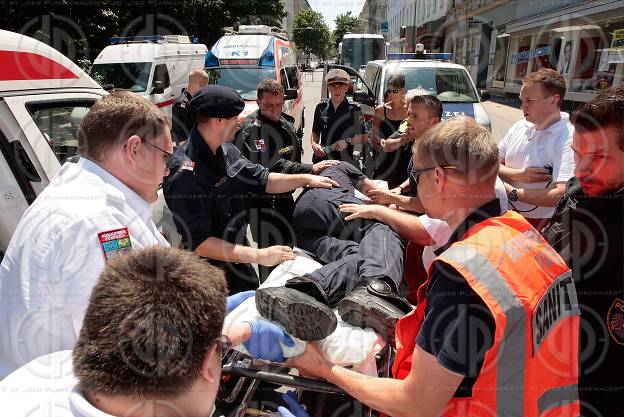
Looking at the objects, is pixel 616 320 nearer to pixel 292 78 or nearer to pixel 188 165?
pixel 188 165

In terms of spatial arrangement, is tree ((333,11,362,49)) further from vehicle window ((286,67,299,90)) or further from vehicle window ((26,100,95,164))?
vehicle window ((26,100,95,164))

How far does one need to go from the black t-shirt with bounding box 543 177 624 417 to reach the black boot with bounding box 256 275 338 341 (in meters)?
1.00

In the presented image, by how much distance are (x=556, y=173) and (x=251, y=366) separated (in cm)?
232

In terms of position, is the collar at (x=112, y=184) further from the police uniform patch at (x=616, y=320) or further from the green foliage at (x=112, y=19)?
the green foliage at (x=112, y=19)

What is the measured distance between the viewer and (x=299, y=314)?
5.80 feet

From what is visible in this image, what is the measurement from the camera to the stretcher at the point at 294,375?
1731 mm

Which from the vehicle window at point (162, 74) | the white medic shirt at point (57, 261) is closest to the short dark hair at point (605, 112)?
the white medic shirt at point (57, 261)

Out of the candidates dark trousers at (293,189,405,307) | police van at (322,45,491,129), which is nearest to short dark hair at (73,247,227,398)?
dark trousers at (293,189,405,307)

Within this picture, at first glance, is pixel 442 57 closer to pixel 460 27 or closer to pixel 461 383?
pixel 461 383

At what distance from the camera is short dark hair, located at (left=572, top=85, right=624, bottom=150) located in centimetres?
158

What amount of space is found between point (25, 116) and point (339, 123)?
320 centimetres

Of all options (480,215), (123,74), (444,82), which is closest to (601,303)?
(480,215)

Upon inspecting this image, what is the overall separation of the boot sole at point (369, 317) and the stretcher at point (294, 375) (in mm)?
30

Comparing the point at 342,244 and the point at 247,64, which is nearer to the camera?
the point at 342,244
